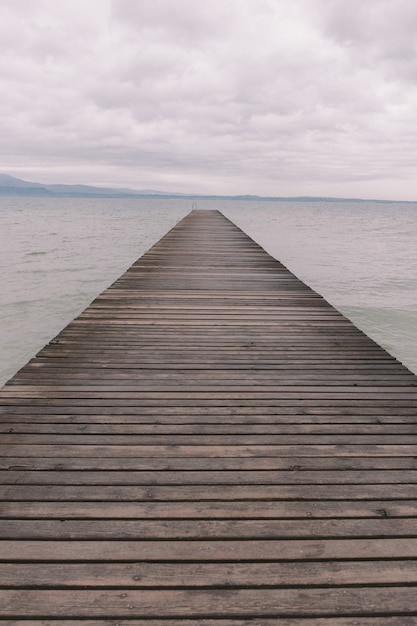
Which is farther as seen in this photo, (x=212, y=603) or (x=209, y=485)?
(x=209, y=485)

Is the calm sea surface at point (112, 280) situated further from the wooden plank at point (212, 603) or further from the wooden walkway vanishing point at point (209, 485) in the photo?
the wooden plank at point (212, 603)

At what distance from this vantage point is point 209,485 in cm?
243

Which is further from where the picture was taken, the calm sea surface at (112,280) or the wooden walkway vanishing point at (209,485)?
the calm sea surface at (112,280)

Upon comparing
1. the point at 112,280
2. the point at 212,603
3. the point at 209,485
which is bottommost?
the point at 112,280

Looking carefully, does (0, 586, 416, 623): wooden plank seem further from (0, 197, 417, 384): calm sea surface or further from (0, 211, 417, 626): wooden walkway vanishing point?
(0, 197, 417, 384): calm sea surface

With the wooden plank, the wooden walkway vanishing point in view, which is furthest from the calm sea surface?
the wooden plank

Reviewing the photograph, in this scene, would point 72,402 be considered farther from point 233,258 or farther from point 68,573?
point 233,258

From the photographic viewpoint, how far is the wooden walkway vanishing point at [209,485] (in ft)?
5.82

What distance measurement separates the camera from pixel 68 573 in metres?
1.86

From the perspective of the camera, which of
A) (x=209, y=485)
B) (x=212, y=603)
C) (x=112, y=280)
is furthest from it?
(x=112, y=280)

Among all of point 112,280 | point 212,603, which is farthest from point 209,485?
point 112,280

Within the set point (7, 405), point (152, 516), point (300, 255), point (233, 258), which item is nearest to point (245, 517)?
point (152, 516)

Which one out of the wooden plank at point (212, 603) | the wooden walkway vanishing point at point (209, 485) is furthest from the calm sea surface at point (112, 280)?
the wooden plank at point (212, 603)

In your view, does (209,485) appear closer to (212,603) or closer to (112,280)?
(212,603)
